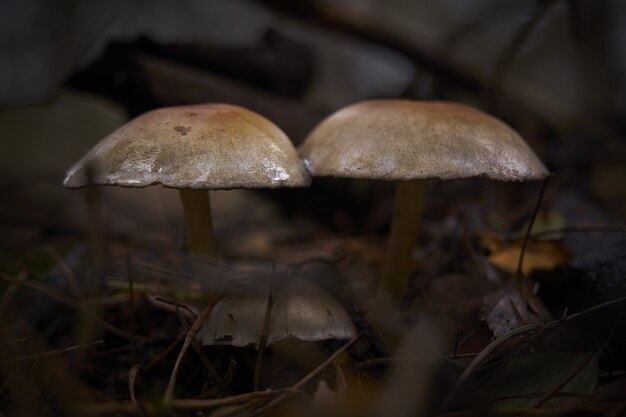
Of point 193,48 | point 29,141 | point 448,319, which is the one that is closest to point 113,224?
→ point 193,48

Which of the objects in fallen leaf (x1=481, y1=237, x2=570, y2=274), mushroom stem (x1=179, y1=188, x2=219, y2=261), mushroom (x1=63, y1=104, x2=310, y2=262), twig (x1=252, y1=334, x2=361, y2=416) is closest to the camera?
twig (x1=252, y1=334, x2=361, y2=416)

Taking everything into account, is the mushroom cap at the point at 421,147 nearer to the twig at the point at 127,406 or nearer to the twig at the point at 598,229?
the twig at the point at 598,229

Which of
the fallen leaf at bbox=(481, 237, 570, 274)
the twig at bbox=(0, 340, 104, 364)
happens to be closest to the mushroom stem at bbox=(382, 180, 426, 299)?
the fallen leaf at bbox=(481, 237, 570, 274)

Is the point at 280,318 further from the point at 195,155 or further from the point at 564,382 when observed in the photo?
the point at 564,382

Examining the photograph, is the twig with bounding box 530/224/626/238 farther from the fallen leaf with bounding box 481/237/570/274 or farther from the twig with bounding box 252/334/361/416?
the twig with bounding box 252/334/361/416

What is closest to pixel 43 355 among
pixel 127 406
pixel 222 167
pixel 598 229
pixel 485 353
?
pixel 127 406

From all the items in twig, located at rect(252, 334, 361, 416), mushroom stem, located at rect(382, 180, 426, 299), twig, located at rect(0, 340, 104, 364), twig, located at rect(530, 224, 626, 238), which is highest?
twig, located at rect(530, 224, 626, 238)

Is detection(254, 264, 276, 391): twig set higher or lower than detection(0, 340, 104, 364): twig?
higher
